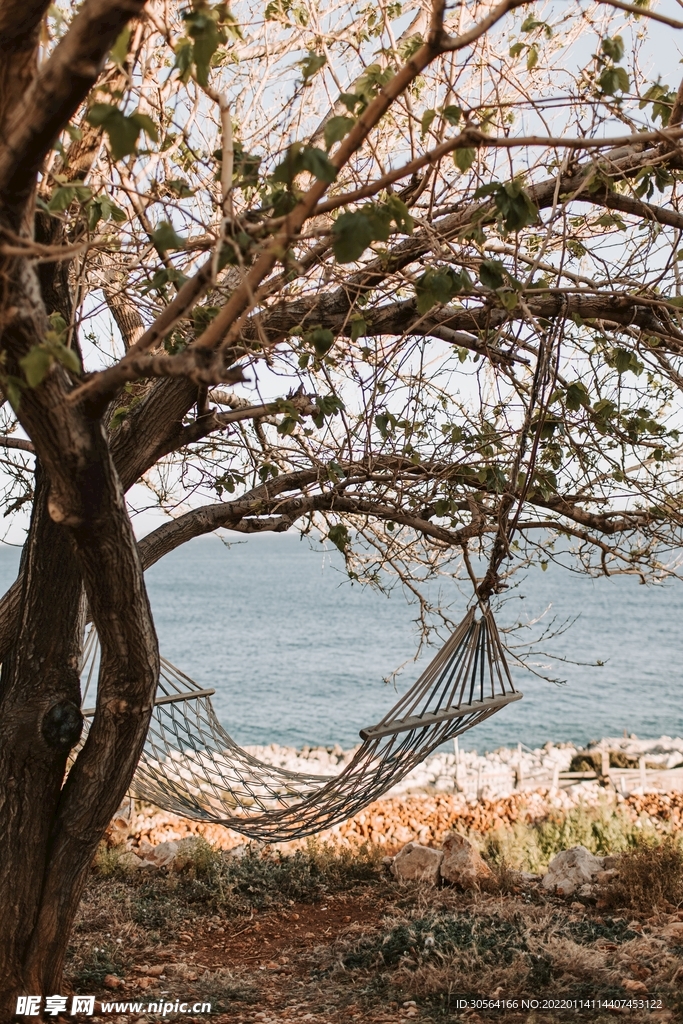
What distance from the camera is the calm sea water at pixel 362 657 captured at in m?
19.2

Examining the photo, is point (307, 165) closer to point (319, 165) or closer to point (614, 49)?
point (319, 165)

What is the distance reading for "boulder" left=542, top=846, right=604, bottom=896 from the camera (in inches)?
135

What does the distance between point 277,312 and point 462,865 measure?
7.97 feet

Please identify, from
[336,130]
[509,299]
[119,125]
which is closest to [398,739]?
[509,299]

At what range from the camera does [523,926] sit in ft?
9.51

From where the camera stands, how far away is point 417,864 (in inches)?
143

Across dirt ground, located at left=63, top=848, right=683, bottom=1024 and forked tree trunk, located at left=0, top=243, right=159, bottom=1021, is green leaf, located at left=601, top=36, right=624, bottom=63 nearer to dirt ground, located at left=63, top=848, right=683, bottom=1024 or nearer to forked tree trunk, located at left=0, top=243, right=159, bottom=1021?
forked tree trunk, located at left=0, top=243, right=159, bottom=1021

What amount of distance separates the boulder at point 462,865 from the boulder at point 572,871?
0.26m

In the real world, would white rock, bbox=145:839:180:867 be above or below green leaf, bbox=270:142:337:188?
below

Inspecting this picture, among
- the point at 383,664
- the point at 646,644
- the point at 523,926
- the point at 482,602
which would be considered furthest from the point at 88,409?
the point at 646,644

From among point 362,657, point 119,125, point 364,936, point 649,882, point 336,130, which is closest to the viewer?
point 119,125

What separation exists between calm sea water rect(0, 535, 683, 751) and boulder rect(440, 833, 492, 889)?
5133 millimetres

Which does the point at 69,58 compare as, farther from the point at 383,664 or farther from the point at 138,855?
the point at 383,664

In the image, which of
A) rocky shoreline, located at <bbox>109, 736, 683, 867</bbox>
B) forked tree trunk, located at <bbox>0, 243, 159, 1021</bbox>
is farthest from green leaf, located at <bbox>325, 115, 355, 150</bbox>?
rocky shoreline, located at <bbox>109, 736, 683, 867</bbox>
